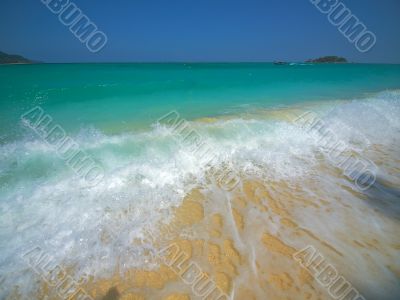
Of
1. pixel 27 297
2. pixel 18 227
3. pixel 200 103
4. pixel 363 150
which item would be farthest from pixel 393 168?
pixel 200 103

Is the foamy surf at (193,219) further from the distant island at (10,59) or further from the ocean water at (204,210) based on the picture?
the distant island at (10,59)

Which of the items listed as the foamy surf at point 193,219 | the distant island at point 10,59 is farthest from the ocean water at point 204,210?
the distant island at point 10,59

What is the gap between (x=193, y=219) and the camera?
12.7ft

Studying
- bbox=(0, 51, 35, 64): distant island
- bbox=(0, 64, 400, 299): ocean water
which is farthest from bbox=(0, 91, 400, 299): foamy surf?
bbox=(0, 51, 35, 64): distant island

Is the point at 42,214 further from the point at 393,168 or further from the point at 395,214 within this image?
the point at 393,168

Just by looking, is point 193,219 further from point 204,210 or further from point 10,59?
point 10,59

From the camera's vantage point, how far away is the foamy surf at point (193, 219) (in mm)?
2844

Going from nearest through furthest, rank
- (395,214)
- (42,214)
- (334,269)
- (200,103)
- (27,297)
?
(27,297)
(334,269)
(42,214)
(395,214)
(200,103)

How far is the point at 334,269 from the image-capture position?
9.94ft

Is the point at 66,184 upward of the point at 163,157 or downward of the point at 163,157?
upward

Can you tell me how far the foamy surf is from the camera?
9.33ft

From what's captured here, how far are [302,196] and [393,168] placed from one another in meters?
3.46

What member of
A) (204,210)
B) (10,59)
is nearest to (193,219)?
(204,210)

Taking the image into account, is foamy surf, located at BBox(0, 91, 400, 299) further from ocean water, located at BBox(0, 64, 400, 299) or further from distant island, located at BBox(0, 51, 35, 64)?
distant island, located at BBox(0, 51, 35, 64)
